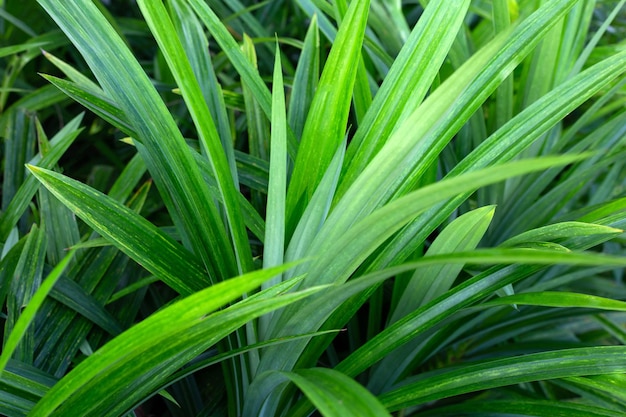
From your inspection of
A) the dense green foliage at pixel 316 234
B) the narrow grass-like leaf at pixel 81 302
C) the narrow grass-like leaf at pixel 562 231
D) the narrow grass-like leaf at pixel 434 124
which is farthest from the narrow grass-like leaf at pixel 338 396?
the narrow grass-like leaf at pixel 81 302

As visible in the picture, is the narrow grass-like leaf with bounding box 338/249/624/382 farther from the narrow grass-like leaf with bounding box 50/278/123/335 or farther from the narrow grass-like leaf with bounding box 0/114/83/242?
the narrow grass-like leaf with bounding box 0/114/83/242

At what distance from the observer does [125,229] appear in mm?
542

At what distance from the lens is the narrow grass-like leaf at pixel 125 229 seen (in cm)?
53

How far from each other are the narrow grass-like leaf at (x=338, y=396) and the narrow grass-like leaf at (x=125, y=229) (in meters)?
0.19

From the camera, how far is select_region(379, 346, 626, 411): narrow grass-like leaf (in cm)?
52

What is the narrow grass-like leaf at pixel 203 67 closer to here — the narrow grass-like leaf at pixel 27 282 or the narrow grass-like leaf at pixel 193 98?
the narrow grass-like leaf at pixel 193 98

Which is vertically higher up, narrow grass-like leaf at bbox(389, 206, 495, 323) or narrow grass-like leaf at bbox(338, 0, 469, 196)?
narrow grass-like leaf at bbox(338, 0, 469, 196)

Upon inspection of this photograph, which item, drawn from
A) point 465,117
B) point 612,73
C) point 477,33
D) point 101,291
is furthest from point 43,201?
point 477,33

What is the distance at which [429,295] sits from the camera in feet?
2.04

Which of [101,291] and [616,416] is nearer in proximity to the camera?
[616,416]

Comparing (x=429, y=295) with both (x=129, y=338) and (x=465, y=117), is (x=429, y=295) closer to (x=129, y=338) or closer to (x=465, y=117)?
(x=465, y=117)

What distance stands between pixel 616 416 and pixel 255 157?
466mm

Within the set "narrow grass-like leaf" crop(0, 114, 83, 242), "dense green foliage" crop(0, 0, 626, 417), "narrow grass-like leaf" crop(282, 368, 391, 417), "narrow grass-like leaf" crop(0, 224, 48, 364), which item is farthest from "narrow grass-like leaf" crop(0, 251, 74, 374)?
"narrow grass-like leaf" crop(0, 114, 83, 242)

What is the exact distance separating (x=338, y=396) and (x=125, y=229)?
266 mm
